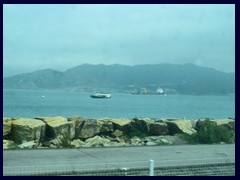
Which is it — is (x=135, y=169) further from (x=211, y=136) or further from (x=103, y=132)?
(x=103, y=132)

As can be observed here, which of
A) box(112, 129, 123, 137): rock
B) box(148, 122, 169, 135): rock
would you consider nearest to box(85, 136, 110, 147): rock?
box(112, 129, 123, 137): rock

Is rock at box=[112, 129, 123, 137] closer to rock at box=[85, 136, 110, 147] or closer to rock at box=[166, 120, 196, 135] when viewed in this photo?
rock at box=[85, 136, 110, 147]

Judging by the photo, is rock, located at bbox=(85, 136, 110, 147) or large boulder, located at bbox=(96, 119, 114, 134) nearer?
rock, located at bbox=(85, 136, 110, 147)

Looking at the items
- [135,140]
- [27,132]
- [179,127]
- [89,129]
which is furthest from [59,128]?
[179,127]

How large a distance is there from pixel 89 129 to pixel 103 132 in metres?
0.75

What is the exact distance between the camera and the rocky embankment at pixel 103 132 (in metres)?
16.5

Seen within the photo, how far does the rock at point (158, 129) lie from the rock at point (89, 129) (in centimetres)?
228

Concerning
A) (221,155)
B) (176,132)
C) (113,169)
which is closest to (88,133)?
(176,132)

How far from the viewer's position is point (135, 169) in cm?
910

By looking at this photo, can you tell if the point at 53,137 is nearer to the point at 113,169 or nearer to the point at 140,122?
the point at 140,122

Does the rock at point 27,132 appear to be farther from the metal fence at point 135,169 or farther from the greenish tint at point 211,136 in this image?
the metal fence at point 135,169

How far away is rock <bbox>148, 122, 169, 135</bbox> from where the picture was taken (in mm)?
19828

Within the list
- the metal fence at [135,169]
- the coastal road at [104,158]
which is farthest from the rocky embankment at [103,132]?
the metal fence at [135,169]
